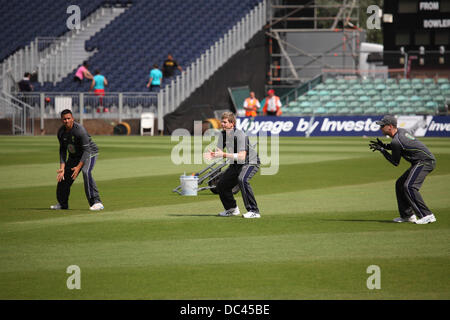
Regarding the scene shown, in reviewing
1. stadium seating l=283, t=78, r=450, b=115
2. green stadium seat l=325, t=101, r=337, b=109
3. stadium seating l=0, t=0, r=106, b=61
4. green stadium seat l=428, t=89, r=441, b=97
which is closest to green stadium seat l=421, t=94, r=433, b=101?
stadium seating l=283, t=78, r=450, b=115

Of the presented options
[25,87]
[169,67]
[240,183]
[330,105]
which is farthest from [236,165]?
[25,87]

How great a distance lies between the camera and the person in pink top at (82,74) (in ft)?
146

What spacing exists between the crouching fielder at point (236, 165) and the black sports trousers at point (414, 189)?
7.86 feet

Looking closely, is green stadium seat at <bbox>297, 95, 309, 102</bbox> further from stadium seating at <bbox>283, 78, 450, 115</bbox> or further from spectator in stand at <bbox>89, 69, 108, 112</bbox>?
spectator in stand at <bbox>89, 69, 108, 112</bbox>

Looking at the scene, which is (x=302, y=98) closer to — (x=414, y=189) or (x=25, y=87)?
A: (x=25, y=87)

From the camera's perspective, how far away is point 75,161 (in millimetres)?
14703

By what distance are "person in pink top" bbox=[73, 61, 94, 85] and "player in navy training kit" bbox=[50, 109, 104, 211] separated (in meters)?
30.4

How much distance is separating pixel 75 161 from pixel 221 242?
15.5 ft

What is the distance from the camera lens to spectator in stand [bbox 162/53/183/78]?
44606 mm

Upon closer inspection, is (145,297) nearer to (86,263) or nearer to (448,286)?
(86,263)

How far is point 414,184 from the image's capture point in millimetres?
12492

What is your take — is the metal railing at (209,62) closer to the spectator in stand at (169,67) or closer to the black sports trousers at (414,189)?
the spectator in stand at (169,67)
